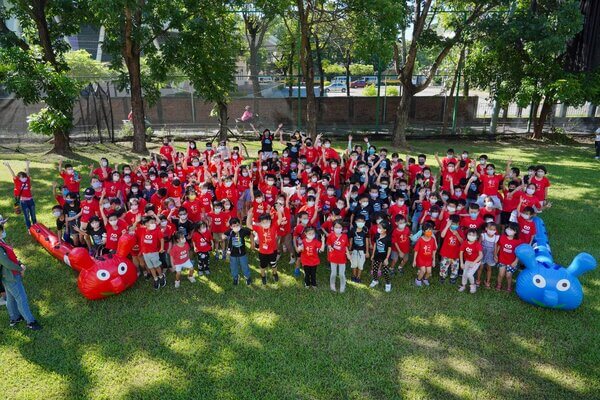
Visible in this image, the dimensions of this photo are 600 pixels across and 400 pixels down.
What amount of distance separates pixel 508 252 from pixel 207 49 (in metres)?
14.8

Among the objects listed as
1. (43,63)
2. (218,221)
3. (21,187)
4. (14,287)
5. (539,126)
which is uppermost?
(43,63)

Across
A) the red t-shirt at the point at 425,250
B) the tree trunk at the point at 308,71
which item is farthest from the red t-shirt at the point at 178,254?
the tree trunk at the point at 308,71

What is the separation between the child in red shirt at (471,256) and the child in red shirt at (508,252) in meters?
0.38

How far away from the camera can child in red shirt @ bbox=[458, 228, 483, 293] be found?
725 cm

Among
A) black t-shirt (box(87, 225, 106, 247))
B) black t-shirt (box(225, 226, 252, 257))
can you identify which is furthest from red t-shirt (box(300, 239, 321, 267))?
black t-shirt (box(87, 225, 106, 247))

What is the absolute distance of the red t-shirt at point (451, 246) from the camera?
24.7 ft

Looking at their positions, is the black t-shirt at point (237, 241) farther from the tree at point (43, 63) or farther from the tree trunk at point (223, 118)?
the tree trunk at point (223, 118)

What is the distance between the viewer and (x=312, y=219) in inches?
321

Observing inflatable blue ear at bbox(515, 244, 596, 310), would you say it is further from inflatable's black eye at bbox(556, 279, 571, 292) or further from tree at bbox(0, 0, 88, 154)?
tree at bbox(0, 0, 88, 154)

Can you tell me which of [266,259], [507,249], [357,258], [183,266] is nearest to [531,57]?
[507,249]

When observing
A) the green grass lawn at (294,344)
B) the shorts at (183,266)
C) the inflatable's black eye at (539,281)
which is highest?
the inflatable's black eye at (539,281)

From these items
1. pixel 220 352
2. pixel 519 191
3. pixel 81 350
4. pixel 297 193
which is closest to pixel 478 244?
pixel 519 191

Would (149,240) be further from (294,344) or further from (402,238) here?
(402,238)

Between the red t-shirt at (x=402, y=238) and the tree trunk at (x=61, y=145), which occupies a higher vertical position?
the tree trunk at (x=61, y=145)
